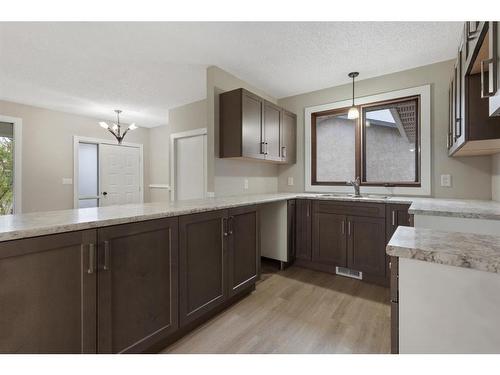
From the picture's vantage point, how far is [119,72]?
303 cm

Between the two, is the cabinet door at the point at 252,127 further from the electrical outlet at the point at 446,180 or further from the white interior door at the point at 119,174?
the white interior door at the point at 119,174

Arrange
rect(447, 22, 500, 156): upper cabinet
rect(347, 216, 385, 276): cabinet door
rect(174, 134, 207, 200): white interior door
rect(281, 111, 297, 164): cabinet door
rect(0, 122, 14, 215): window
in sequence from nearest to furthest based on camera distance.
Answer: rect(447, 22, 500, 156): upper cabinet, rect(347, 216, 385, 276): cabinet door, rect(281, 111, 297, 164): cabinet door, rect(0, 122, 14, 215): window, rect(174, 134, 207, 200): white interior door

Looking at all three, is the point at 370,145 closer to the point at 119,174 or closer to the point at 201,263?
the point at 201,263

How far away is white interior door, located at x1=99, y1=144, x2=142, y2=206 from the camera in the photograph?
5234 millimetres

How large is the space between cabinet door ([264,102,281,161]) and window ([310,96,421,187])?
628 mm

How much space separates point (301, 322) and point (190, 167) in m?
3.11

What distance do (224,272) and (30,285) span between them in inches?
48.1

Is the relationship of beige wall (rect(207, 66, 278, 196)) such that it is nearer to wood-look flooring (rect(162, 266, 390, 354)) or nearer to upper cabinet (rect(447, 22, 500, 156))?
wood-look flooring (rect(162, 266, 390, 354))

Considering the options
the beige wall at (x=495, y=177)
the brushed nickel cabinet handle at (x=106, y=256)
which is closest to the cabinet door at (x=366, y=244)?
the beige wall at (x=495, y=177)

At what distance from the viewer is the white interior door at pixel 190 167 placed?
4105mm

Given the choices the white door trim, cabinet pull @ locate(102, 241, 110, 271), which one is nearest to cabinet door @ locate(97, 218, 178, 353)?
cabinet pull @ locate(102, 241, 110, 271)

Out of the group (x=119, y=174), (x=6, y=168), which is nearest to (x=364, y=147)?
(x=119, y=174)

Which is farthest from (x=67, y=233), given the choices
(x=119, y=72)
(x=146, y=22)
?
(x=119, y=72)
